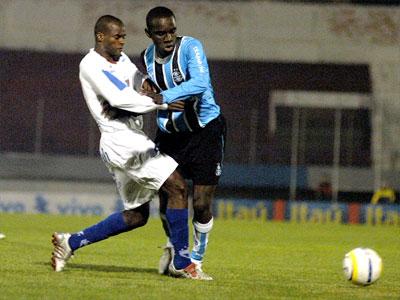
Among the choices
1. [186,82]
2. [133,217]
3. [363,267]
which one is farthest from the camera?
[133,217]

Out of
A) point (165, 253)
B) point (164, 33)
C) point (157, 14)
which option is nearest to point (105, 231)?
point (165, 253)

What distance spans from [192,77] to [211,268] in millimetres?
2099

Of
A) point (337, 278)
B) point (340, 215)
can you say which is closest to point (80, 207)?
point (340, 215)

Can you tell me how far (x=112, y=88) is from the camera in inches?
346

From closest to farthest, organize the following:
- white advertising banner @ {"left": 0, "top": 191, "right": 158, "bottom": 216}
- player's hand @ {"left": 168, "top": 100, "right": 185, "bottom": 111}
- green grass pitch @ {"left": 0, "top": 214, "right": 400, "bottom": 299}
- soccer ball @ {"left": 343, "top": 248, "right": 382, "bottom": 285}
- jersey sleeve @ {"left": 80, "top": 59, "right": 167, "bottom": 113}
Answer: green grass pitch @ {"left": 0, "top": 214, "right": 400, "bottom": 299}
soccer ball @ {"left": 343, "top": 248, "right": 382, "bottom": 285}
jersey sleeve @ {"left": 80, "top": 59, "right": 167, "bottom": 113}
player's hand @ {"left": 168, "top": 100, "right": 185, "bottom": 111}
white advertising banner @ {"left": 0, "top": 191, "right": 158, "bottom": 216}

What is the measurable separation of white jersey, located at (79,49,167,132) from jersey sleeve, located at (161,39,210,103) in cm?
15

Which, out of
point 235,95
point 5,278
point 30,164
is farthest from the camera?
point 235,95

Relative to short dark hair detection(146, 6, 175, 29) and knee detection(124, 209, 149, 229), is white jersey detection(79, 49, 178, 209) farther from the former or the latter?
short dark hair detection(146, 6, 175, 29)

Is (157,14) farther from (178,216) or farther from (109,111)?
(178,216)

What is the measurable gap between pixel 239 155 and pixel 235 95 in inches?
85.4

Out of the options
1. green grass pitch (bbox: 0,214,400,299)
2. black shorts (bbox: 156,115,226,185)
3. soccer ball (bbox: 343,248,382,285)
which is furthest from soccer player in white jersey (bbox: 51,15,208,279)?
soccer ball (bbox: 343,248,382,285)

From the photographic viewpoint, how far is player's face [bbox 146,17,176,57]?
915 centimetres

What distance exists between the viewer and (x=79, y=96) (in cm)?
2520

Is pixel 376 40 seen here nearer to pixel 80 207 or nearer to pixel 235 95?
pixel 235 95
